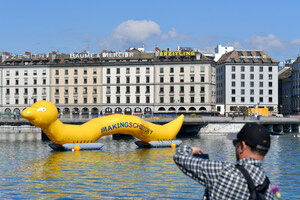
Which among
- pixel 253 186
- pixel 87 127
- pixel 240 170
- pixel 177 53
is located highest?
pixel 177 53

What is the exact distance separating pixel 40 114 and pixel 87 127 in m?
5.57

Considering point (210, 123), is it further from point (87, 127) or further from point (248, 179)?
point (248, 179)

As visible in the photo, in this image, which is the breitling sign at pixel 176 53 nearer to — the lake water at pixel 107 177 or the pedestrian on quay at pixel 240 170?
the lake water at pixel 107 177

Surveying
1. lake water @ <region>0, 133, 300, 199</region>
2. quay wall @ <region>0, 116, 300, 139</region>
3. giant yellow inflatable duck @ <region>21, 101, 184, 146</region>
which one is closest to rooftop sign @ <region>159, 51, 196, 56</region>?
quay wall @ <region>0, 116, 300, 139</region>

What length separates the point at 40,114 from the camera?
129 feet

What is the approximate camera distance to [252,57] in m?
119

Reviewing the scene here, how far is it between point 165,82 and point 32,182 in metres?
84.9

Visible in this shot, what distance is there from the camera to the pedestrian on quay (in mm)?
5570

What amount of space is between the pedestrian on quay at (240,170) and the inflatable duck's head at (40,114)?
34254 millimetres

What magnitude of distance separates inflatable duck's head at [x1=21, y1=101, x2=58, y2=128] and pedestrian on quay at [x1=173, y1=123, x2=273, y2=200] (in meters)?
34.3

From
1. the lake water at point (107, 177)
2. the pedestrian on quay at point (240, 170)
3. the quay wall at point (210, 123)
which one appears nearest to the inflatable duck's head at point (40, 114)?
the lake water at point (107, 177)

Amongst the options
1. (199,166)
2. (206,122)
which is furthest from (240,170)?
(206,122)

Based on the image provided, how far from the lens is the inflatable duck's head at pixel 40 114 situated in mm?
38906

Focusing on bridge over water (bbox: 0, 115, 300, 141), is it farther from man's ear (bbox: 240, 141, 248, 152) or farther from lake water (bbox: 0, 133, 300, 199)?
man's ear (bbox: 240, 141, 248, 152)
